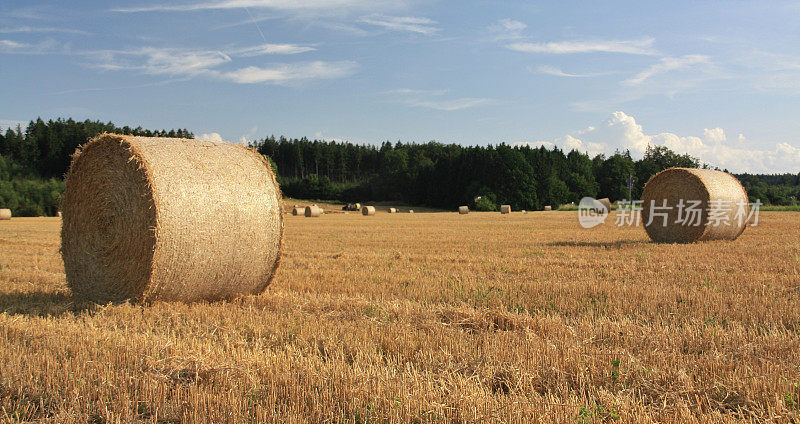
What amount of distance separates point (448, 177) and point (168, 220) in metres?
64.5

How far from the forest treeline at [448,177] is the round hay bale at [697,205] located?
1497 inches

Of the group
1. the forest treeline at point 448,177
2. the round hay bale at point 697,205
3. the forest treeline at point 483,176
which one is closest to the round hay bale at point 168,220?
the round hay bale at point 697,205

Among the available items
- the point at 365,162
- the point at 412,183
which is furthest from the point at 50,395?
the point at 365,162

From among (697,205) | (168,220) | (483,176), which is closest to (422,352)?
(168,220)

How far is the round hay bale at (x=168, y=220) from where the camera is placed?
263 inches

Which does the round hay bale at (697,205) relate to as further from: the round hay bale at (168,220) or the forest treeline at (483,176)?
the forest treeline at (483,176)

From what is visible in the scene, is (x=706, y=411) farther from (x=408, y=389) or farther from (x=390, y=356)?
(x=390, y=356)

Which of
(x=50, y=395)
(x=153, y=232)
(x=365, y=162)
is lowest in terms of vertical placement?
(x=50, y=395)

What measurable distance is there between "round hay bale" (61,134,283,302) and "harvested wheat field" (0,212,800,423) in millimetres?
324

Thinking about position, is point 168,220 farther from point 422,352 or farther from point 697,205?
point 697,205

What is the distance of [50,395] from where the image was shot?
381 cm

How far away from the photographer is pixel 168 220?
6.61 metres

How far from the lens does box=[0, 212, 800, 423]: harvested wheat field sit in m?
3.50

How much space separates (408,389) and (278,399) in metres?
0.87
